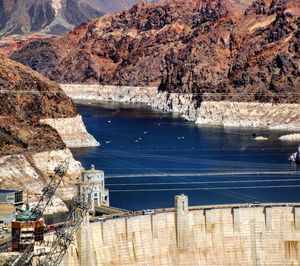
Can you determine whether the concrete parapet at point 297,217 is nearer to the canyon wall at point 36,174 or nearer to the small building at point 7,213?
the small building at point 7,213

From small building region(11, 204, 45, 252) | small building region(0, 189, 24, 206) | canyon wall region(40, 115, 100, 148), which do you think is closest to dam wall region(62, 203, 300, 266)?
small building region(11, 204, 45, 252)

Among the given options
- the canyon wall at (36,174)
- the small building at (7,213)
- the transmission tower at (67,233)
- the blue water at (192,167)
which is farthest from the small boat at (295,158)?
the transmission tower at (67,233)

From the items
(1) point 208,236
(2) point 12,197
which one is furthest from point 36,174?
(1) point 208,236

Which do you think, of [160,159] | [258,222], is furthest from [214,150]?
[258,222]

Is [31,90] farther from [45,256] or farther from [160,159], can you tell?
[45,256]

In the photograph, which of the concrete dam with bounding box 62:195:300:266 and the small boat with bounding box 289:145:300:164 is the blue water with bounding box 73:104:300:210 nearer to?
the small boat with bounding box 289:145:300:164

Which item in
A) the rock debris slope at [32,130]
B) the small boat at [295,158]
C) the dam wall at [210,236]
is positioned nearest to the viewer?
the dam wall at [210,236]

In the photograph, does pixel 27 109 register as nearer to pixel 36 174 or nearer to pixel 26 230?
pixel 36 174
